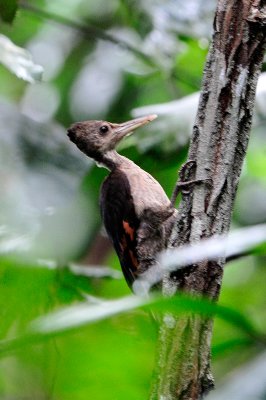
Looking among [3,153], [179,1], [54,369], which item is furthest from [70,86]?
[54,369]

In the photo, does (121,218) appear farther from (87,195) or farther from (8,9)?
(8,9)

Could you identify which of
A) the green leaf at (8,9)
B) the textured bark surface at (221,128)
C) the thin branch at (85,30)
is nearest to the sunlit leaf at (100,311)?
the textured bark surface at (221,128)

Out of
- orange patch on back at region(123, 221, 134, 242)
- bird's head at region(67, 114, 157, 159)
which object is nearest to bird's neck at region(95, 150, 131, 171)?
bird's head at region(67, 114, 157, 159)

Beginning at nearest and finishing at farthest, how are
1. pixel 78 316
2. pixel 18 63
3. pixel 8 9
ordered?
pixel 78 316
pixel 18 63
pixel 8 9

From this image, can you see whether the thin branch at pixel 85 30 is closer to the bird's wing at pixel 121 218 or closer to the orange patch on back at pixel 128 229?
the bird's wing at pixel 121 218

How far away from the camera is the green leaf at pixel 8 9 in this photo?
3223 mm

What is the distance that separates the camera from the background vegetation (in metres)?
1.29

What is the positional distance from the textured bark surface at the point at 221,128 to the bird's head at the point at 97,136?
213 centimetres

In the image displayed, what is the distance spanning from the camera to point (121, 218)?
396 cm

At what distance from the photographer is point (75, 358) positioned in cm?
133

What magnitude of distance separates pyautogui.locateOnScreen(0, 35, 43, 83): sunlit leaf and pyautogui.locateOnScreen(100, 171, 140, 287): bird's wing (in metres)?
1.04

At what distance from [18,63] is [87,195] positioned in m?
0.78

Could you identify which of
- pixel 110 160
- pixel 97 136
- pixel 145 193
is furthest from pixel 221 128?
pixel 97 136

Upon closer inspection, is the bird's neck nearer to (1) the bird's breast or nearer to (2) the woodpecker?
(2) the woodpecker
